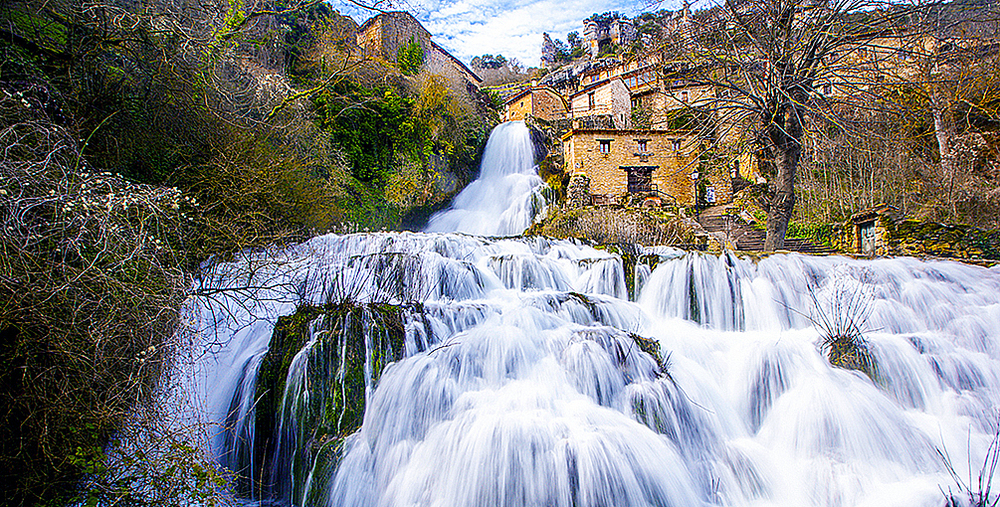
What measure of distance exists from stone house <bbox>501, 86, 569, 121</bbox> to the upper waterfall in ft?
36.1

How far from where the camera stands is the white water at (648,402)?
3748 mm

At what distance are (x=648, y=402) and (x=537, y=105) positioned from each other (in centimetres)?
3353

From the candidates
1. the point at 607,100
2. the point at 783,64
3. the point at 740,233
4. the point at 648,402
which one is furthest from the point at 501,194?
the point at 607,100

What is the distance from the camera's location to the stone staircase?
46.5 feet

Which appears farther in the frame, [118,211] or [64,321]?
[118,211]

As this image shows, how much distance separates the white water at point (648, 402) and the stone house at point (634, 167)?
15.0 meters

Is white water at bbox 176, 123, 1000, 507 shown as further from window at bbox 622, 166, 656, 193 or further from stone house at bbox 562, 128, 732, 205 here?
window at bbox 622, 166, 656, 193

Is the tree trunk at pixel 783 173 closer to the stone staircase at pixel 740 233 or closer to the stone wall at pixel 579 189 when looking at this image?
the stone staircase at pixel 740 233

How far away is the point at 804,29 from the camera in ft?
31.6

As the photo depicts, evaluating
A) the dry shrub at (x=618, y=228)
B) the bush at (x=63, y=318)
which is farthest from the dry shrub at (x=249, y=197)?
the dry shrub at (x=618, y=228)

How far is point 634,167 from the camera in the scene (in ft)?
72.2

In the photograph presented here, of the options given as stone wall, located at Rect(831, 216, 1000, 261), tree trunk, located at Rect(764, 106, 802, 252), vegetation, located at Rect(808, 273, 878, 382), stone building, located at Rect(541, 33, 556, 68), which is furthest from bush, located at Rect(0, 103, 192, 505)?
stone building, located at Rect(541, 33, 556, 68)

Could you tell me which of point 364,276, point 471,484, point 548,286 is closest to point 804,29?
point 548,286

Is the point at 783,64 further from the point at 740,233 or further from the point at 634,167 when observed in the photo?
the point at 634,167
